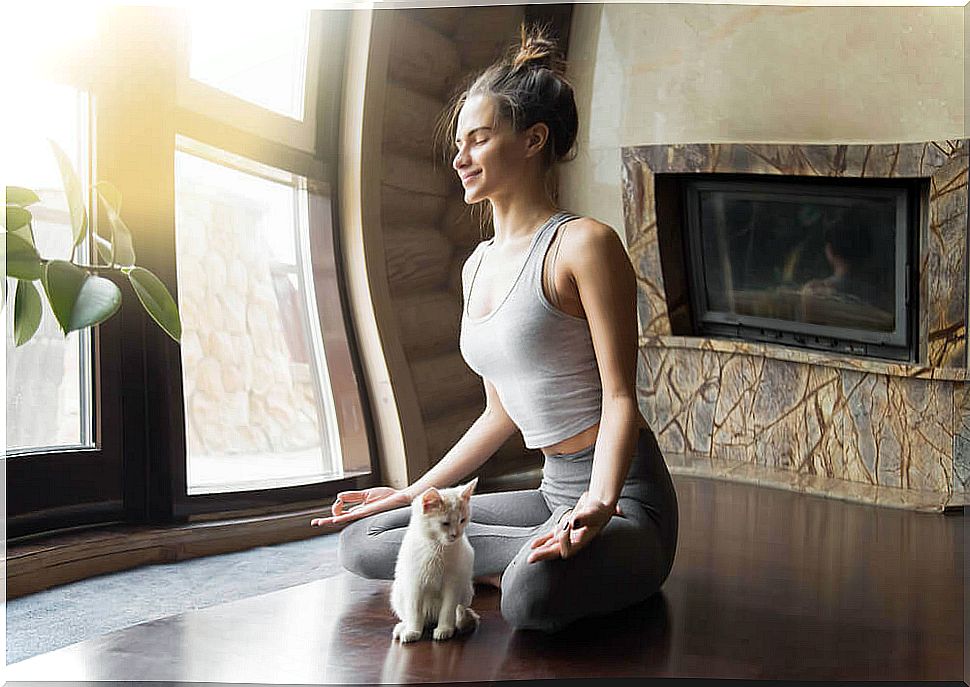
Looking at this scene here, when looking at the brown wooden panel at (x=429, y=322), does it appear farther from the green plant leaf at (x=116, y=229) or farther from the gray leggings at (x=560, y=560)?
the green plant leaf at (x=116, y=229)

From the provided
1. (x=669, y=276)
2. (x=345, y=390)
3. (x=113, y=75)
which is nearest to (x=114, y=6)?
(x=113, y=75)

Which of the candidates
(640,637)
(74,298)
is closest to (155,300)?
(74,298)

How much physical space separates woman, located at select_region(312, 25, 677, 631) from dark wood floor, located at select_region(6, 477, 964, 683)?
52 mm

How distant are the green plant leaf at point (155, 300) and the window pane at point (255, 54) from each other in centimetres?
35

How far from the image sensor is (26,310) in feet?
3.98

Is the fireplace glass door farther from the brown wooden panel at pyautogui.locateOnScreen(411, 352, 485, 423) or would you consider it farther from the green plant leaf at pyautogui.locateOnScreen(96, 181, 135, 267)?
the green plant leaf at pyautogui.locateOnScreen(96, 181, 135, 267)

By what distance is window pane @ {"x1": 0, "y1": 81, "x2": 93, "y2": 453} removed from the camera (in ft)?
4.53

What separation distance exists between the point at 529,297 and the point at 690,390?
1.00m

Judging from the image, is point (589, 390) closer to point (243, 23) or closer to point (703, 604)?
point (703, 604)

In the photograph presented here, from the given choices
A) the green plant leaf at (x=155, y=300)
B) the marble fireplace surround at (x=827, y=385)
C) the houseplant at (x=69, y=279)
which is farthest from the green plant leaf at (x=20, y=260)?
the marble fireplace surround at (x=827, y=385)

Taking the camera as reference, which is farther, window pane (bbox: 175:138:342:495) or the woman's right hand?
window pane (bbox: 175:138:342:495)

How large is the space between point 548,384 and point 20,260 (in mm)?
647

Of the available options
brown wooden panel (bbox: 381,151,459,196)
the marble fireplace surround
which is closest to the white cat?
brown wooden panel (bbox: 381,151,459,196)

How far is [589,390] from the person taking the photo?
1258 millimetres
